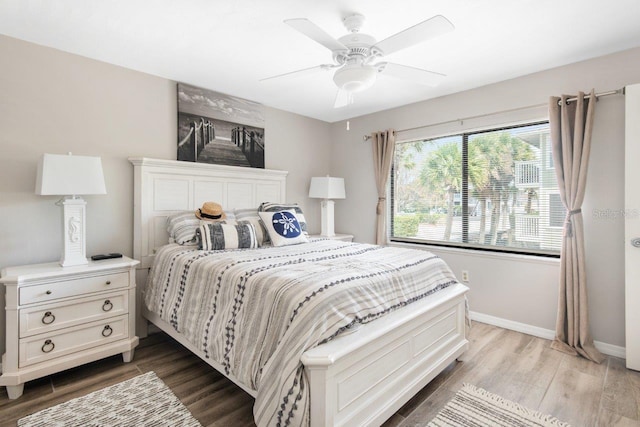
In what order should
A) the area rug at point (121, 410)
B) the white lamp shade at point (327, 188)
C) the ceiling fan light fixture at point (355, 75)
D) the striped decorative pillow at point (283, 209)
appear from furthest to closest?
the white lamp shade at point (327, 188) < the striped decorative pillow at point (283, 209) < the ceiling fan light fixture at point (355, 75) < the area rug at point (121, 410)

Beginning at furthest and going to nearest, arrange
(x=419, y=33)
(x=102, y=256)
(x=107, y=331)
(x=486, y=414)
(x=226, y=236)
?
1. (x=226, y=236)
2. (x=102, y=256)
3. (x=107, y=331)
4. (x=486, y=414)
5. (x=419, y=33)

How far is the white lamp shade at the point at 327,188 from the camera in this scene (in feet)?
A: 13.5

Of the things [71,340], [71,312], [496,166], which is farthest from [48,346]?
[496,166]

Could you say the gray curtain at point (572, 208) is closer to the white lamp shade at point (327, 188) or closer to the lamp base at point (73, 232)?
the white lamp shade at point (327, 188)

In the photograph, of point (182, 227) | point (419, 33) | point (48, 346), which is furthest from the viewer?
point (182, 227)

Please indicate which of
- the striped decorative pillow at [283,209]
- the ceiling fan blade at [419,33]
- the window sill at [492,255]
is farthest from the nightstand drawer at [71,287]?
the window sill at [492,255]

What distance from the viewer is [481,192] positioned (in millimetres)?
3377

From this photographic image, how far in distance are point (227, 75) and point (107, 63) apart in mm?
1000

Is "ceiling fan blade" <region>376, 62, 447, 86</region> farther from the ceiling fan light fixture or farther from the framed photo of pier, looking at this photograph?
the framed photo of pier

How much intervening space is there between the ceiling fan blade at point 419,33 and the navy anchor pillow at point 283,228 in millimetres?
1754

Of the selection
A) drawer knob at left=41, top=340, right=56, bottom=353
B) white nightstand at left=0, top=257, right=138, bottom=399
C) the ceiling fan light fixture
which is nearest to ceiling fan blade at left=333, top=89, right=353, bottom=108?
the ceiling fan light fixture

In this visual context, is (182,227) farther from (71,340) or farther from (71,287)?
(71,340)

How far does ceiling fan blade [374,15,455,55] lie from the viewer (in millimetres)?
1587

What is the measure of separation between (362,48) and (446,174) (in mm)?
2118
